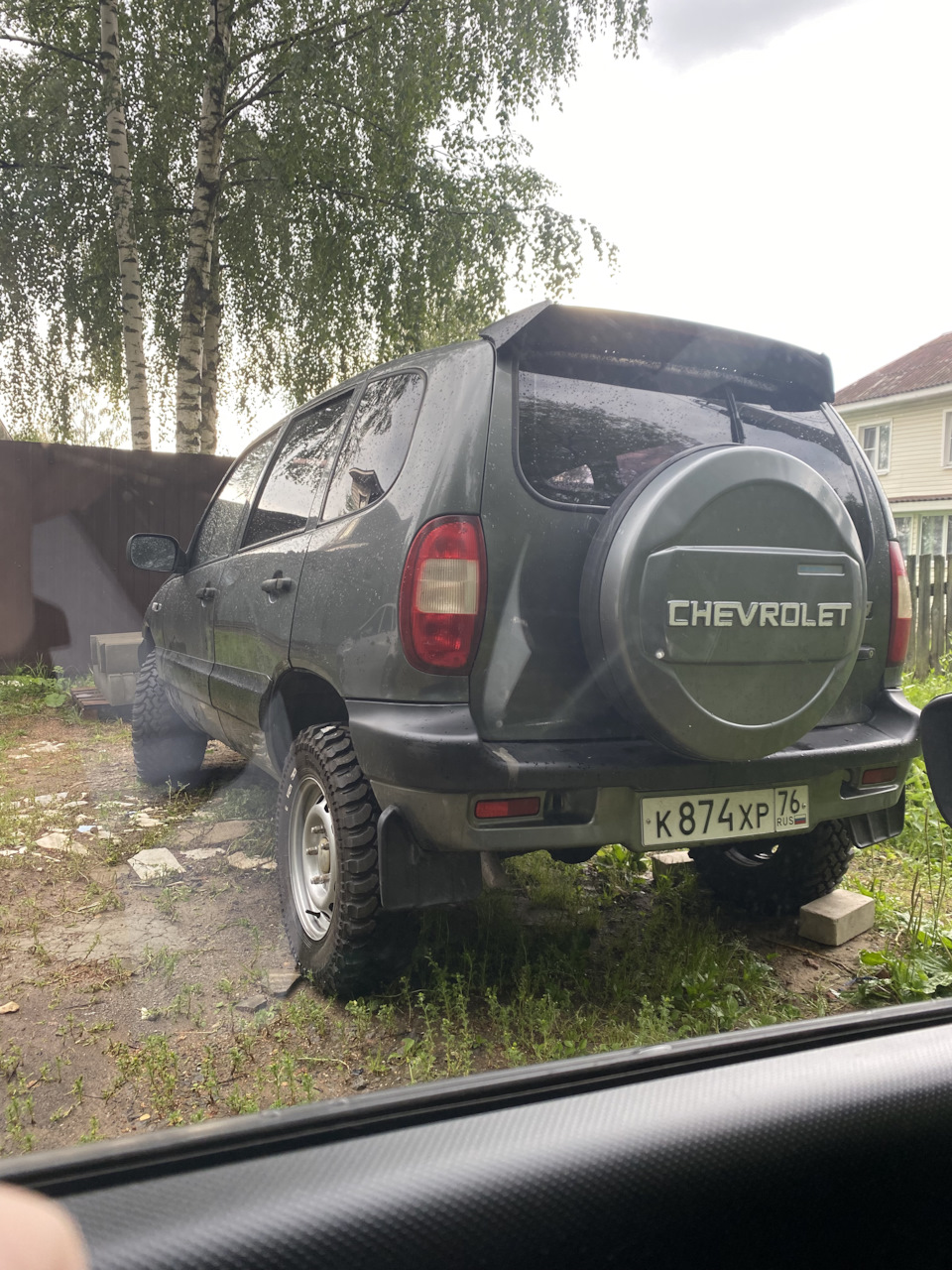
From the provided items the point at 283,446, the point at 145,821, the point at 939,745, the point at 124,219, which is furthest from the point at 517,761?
the point at 124,219

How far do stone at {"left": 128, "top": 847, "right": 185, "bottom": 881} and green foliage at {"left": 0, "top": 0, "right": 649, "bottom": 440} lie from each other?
950 centimetres

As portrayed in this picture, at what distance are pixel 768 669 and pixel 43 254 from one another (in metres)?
12.7

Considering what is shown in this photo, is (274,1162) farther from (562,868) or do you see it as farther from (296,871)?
(562,868)

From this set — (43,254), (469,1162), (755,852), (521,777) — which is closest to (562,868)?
(755,852)

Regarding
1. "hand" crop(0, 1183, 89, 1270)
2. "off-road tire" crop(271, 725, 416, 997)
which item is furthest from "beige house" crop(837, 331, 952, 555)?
"hand" crop(0, 1183, 89, 1270)

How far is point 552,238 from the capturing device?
12.3 metres

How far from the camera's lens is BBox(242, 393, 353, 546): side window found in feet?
10.3

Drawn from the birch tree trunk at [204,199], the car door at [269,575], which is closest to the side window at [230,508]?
the car door at [269,575]

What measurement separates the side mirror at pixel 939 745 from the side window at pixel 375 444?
1.61 metres

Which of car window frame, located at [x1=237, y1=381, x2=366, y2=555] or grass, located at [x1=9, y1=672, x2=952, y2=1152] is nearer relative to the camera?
grass, located at [x1=9, y1=672, x2=952, y2=1152]

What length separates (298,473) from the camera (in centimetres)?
340

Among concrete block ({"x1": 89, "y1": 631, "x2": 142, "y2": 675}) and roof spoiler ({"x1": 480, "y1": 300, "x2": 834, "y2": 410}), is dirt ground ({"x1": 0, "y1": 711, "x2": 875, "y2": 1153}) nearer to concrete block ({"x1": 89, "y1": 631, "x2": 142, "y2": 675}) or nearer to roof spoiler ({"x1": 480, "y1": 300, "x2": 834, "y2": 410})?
roof spoiler ({"x1": 480, "y1": 300, "x2": 834, "y2": 410})

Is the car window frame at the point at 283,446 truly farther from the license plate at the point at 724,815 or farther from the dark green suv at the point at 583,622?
the license plate at the point at 724,815

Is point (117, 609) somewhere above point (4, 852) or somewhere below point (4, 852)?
above
